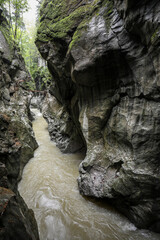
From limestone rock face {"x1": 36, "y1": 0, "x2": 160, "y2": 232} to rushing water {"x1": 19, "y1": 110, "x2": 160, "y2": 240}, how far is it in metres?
0.56

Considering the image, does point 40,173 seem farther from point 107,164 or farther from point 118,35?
point 118,35

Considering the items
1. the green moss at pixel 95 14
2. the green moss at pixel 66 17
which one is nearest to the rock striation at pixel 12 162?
the green moss at pixel 95 14

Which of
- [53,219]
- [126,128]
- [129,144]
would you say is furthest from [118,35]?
[53,219]

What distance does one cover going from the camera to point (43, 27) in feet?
26.0

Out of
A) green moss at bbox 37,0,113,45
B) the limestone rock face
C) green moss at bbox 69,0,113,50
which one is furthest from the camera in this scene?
green moss at bbox 37,0,113,45

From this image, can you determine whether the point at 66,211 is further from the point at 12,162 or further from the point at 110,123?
the point at 110,123

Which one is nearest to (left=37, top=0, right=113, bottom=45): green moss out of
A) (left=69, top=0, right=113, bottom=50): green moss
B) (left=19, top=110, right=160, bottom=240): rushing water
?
(left=69, top=0, right=113, bottom=50): green moss

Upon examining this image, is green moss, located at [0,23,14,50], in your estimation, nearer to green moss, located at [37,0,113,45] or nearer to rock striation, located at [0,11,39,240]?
rock striation, located at [0,11,39,240]

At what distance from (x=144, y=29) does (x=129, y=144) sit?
3.98 metres

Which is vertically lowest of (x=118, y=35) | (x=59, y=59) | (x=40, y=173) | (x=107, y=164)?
(x=40, y=173)

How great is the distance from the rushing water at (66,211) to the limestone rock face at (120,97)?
0.56 m

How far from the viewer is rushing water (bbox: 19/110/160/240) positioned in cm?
461

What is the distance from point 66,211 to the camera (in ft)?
18.2

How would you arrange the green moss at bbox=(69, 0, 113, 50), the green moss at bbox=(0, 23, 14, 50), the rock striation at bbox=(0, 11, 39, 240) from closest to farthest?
the rock striation at bbox=(0, 11, 39, 240), the green moss at bbox=(69, 0, 113, 50), the green moss at bbox=(0, 23, 14, 50)
